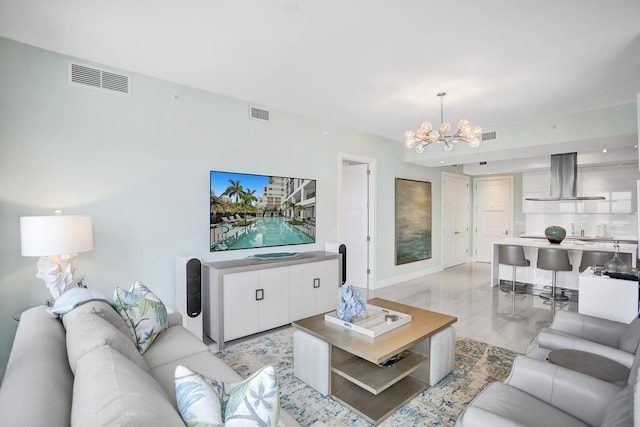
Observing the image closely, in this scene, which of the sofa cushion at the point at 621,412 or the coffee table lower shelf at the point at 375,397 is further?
the coffee table lower shelf at the point at 375,397

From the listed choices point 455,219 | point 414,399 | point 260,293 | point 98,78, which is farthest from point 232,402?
point 455,219

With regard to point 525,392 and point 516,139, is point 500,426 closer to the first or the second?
point 525,392

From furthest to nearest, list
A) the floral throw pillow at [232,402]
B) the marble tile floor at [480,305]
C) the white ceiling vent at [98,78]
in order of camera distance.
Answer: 1. the marble tile floor at [480,305]
2. the white ceiling vent at [98,78]
3. the floral throw pillow at [232,402]

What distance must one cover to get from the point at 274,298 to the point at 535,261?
187 inches

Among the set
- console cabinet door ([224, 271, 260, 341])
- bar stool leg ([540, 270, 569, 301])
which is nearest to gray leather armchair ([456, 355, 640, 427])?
console cabinet door ([224, 271, 260, 341])

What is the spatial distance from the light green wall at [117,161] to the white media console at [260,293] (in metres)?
0.47

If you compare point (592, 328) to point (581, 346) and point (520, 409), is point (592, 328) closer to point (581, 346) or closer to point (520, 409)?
point (581, 346)

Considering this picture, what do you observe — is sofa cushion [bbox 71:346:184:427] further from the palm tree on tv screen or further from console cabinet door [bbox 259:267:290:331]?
the palm tree on tv screen

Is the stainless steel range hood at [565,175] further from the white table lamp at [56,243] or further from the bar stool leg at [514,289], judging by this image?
the white table lamp at [56,243]

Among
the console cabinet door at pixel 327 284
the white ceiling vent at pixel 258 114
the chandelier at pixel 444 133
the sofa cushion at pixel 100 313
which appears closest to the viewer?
the sofa cushion at pixel 100 313

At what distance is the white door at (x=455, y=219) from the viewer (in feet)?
25.0

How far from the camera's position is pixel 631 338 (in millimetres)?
1964

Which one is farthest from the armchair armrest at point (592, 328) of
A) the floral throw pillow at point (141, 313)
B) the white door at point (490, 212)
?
the white door at point (490, 212)

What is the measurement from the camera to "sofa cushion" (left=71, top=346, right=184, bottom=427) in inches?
30.9
